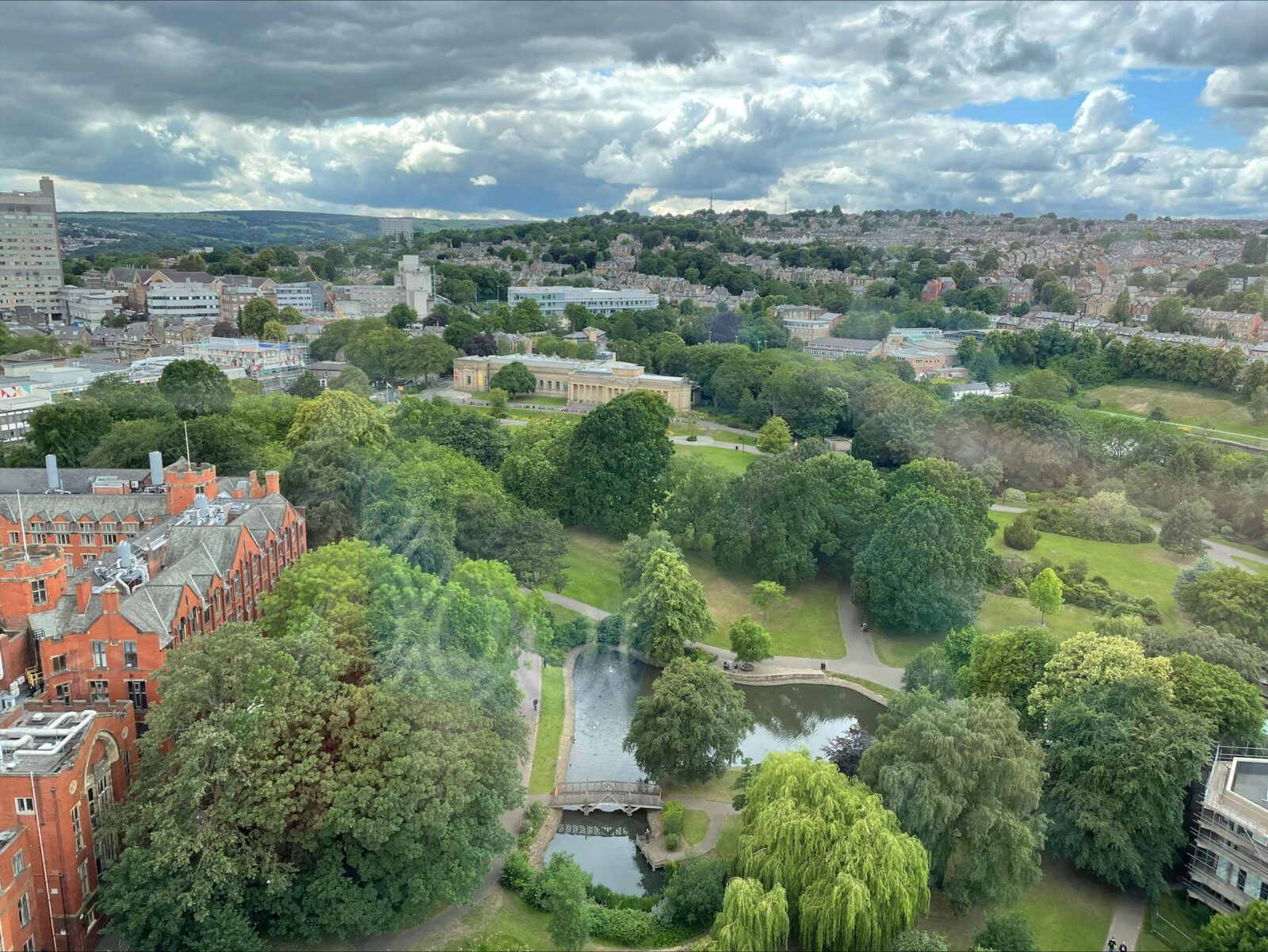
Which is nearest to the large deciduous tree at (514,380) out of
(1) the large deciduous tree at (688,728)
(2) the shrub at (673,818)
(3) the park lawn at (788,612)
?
(3) the park lawn at (788,612)

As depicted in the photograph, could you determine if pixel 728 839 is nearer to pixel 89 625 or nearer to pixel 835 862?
pixel 835 862

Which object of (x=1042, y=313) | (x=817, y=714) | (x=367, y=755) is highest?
(x=1042, y=313)

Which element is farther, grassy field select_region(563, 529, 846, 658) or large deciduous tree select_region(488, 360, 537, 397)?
large deciduous tree select_region(488, 360, 537, 397)

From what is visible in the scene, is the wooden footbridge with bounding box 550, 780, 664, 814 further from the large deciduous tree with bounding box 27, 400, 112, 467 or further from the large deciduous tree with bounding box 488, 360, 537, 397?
the large deciduous tree with bounding box 488, 360, 537, 397

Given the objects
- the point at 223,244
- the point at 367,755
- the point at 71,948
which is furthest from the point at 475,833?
the point at 223,244

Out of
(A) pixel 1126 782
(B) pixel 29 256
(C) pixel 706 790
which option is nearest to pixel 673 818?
(C) pixel 706 790

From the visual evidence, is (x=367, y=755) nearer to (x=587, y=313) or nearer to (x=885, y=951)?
(x=885, y=951)

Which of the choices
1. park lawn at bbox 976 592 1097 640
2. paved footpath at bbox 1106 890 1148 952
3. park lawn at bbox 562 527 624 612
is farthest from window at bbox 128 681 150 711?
park lawn at bbox 976 592 1097 640
